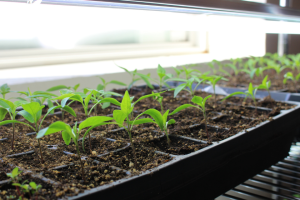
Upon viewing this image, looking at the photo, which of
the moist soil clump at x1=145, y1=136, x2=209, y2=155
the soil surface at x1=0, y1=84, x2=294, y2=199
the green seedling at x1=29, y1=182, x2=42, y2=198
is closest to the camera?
the green seedling at x1=29, y1=182, x2=42, y2=198

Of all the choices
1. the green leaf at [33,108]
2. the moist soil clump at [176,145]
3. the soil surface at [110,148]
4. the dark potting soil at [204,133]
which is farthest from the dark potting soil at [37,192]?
the dark potting soil at [204,133]

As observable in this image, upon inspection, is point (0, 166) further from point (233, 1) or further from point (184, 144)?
point (233, 1)

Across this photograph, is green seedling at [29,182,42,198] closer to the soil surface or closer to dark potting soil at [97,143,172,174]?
the soil surface

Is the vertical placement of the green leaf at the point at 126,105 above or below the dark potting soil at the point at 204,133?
above

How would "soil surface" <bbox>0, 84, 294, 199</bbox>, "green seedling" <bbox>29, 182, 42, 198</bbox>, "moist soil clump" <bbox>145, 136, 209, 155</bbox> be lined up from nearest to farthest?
1. "green seedling" <bbox>29, 182, 42, 198</bbox>
2. "soil surface" <bbox>0, 84, 294, 199</bbox>
3. "moist soil clump" <bbox>145, 136, 209, 155</bbox>

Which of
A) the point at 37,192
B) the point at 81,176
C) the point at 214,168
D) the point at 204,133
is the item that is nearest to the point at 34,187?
the point at 37,192

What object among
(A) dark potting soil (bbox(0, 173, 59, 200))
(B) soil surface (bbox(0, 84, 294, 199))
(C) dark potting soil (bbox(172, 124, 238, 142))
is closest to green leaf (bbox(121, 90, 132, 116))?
(B) soil surface (bbox(0, 84, 294, 199))

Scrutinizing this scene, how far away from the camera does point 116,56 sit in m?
2.38

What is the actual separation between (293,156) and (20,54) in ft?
5.97

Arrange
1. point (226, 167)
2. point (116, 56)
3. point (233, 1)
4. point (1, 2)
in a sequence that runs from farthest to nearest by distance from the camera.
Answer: point (116, 56) → point (233, 1) → point (226, 167) → point (1, 2)

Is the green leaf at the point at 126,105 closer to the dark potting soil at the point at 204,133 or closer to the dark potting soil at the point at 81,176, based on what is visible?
the dark potting soil at the point at 81,176

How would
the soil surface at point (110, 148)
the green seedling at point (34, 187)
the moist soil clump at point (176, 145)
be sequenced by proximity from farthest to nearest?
the moist soil clump at point (176, 145), the soil surface at point (110, 148), the green seedling at point (34, 187)

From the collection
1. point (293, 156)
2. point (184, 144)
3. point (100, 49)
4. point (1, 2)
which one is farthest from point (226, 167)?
point (100, 49)

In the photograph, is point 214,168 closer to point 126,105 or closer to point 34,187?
point 126,105
